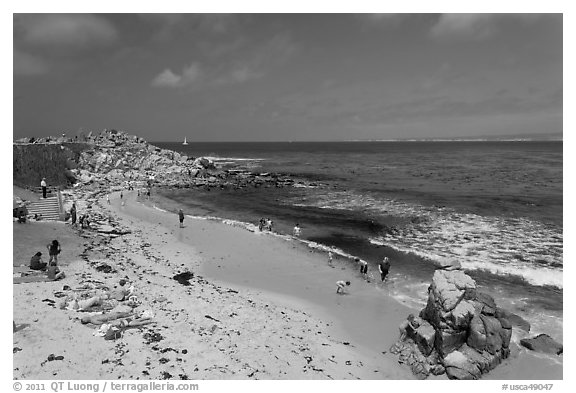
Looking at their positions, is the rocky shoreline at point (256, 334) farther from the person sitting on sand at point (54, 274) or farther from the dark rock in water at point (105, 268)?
the person sitting on sand at point (54, 274)

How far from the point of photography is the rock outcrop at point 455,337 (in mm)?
11594

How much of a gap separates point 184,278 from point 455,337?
13.3 m

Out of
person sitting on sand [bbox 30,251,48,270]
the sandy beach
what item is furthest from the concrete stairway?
person sitting on sand [bbox 30,251,48,270]

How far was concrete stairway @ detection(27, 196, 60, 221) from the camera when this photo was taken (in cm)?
2722

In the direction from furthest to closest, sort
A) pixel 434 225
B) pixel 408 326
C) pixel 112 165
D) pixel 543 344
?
pixel 112 165 < pixel 434 225 < pixel 408 326 < pixel 543 344

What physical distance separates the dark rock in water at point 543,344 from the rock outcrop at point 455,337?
140 cm

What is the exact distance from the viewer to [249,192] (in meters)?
54.6

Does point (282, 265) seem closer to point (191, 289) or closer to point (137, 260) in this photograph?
point (191, 289)

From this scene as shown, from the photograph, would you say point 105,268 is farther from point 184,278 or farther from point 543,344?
point 543,344

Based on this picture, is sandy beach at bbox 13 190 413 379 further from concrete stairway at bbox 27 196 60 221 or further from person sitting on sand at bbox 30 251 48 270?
concrete stairway at bbox 27 196 60 221

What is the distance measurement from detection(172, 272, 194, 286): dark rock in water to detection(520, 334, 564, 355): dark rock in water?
49.4 feet

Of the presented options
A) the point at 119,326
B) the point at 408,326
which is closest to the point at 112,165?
the point at 119,326

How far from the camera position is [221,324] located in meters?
13.6

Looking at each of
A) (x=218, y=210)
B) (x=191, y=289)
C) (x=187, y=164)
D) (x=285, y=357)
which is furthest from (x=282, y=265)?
(x=187, y=164)
